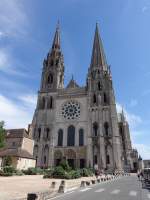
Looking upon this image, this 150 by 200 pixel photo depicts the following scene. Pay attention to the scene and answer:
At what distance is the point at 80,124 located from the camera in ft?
162

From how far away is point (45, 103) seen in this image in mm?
53812

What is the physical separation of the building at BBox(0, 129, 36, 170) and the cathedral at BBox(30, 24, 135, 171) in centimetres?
308

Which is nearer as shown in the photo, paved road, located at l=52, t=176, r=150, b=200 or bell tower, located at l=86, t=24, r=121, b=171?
paved road, located at l=52, t=176, r=150, b=200

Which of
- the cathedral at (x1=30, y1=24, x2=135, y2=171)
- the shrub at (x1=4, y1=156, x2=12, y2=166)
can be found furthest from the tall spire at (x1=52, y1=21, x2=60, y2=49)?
the shrub at (x1=4, y1=156, x2=12, y2=166)

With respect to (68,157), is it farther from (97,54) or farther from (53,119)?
(97,54)

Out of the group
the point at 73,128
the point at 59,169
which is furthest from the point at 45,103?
the point at 59,169

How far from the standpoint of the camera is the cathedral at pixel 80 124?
45.2 metres

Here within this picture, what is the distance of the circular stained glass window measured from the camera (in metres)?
51.2

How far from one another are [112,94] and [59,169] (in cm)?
2953

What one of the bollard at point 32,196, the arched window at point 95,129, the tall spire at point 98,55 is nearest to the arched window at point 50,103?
the arched window at point 95,129

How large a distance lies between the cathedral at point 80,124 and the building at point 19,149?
3.08 m

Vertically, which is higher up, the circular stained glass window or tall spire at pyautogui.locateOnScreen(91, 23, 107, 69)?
A: tall spire at pyautogui.locateOnScreen(91, 23, 107, 69)

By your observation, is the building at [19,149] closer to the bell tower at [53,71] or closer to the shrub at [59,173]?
the shrub at [59,173]

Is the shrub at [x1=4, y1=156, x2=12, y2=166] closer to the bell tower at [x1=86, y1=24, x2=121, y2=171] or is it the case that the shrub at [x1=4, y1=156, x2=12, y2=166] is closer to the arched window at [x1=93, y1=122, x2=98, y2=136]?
the bell tower at [x1=86, y1=24, x2=121, y2=171]
